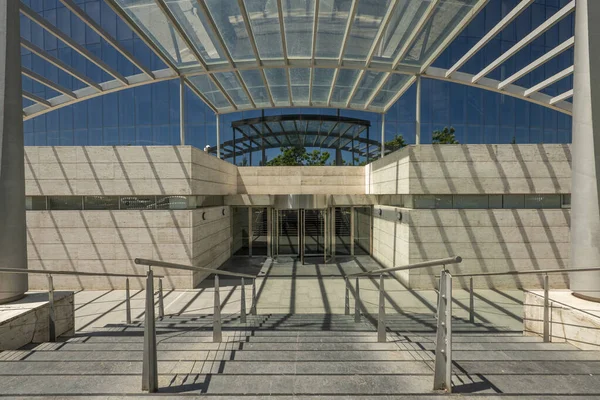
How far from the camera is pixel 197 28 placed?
9.02 meters

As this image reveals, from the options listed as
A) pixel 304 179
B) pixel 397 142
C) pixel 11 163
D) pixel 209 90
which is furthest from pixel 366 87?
pixel 11 163

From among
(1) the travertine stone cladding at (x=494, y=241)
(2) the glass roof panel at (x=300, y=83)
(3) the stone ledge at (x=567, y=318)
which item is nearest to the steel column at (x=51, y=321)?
(3) the stone ledge at (x=567, y=318)

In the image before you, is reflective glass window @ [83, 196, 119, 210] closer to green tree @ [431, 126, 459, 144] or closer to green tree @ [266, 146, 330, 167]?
green tree @ [266, 146, 330, 167]

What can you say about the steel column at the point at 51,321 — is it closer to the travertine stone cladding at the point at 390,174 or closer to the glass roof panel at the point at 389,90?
the travertine stone cladding at the point at 390,174

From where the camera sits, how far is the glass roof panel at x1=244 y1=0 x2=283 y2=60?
842 centimetres

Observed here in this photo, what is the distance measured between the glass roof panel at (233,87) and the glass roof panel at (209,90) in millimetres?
558

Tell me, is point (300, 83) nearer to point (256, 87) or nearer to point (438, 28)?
point (256, 87)

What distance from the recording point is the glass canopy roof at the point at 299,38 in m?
8.31

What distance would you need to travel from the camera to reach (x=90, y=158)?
10.1 m

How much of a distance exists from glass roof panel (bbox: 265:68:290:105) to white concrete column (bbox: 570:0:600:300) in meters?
9.51

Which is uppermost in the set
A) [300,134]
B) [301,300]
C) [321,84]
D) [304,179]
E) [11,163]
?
[321,84]

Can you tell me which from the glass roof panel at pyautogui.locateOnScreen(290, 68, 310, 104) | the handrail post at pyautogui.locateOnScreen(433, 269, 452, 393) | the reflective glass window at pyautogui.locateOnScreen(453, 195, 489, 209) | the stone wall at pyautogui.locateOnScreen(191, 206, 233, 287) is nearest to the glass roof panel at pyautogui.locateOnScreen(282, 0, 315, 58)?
the glass roof panel at pyautogui.locateOnScreen(290, 68, 310, 104)

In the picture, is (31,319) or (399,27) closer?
(31,319)

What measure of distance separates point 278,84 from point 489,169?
367 inches
